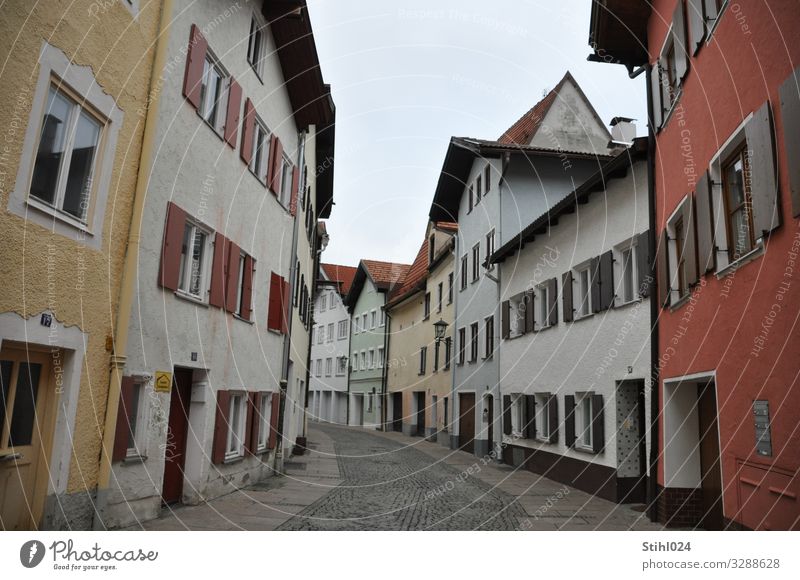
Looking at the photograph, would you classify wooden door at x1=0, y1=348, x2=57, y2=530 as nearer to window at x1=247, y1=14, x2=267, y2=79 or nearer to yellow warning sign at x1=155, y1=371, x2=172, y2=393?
yellow warning sign at x1=155, y1=371, x2=172, y2=393

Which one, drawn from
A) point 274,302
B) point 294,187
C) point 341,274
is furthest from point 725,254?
A: point 341,274

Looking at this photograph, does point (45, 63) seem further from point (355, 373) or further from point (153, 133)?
point (355, 373)

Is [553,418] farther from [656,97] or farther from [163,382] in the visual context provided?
[163,382]

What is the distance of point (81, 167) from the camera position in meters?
5.75

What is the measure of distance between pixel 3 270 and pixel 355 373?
3380cm

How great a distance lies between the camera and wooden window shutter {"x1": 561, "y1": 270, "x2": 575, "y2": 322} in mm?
13163

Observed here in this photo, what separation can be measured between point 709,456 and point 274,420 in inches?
310

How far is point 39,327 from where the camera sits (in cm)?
520

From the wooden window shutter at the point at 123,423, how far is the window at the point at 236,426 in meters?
3.25

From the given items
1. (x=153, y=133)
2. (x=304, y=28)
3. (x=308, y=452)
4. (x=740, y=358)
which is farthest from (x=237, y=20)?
(x=308, y=452)

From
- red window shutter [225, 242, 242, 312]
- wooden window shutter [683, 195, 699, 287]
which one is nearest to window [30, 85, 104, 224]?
red window shutter [225, 242, 242, 312]

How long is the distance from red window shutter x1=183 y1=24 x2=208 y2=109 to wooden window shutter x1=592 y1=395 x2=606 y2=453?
26.8ft

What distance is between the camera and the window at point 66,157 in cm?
522

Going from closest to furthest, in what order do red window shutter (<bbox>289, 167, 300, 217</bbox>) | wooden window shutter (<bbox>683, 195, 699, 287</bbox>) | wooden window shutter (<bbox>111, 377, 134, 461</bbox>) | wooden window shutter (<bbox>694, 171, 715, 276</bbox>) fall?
wooden window shutter (<bbox>111, 377, 134, 461</bbox>), wooden window shutter (<bbox>694, 171, 715, 276</bbox>), wooden window shutter (<bbox>683, 195, 699, 287</bbox>), red window shutter (<bbox>289, 167, 300, 217</bbox>)
